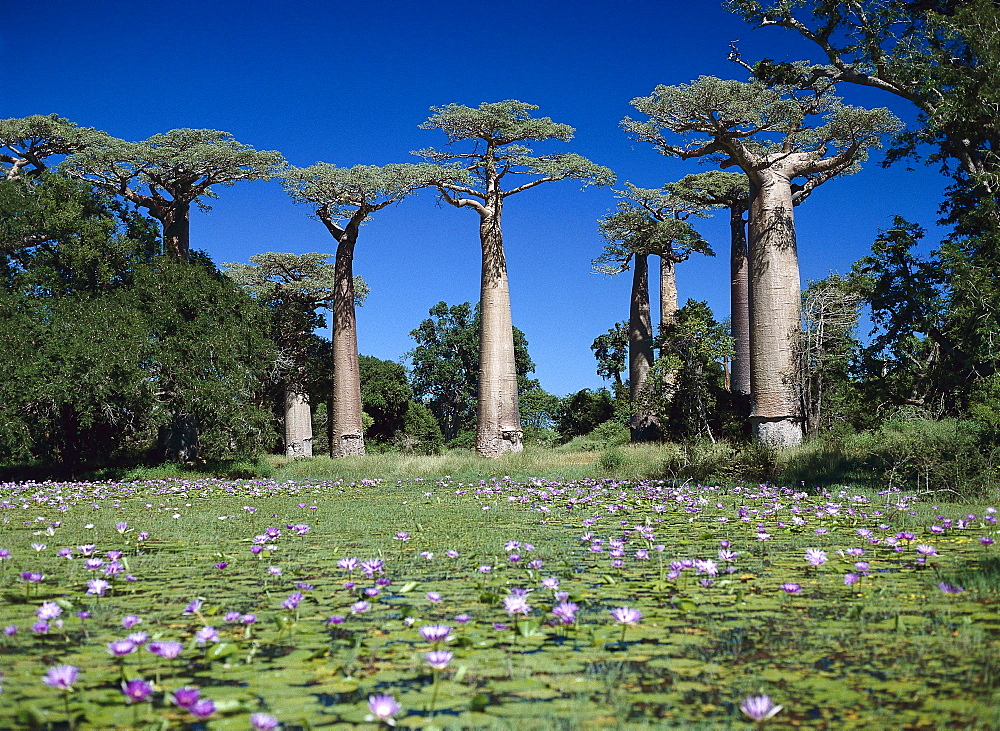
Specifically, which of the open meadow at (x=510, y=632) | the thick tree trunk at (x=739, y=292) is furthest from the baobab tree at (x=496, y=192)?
the open meadow at (x=510, y=632)

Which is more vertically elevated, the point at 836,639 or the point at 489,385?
the point at 489,385

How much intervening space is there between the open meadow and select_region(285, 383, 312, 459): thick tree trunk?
62.9 ft

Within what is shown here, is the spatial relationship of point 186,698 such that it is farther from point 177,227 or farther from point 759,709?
A: point 177,227

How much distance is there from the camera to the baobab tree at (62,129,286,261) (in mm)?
16234

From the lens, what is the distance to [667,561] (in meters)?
3.91

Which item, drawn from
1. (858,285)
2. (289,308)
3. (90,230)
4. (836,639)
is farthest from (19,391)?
(858,285)

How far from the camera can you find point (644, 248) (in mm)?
23562

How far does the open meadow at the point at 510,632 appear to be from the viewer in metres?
1.86

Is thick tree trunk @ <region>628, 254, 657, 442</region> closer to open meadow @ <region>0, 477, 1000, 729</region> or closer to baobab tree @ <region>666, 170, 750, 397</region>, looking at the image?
baobab tree @ <region>666, 170, 750, 397</region>

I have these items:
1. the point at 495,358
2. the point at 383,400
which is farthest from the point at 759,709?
the point at 383,400

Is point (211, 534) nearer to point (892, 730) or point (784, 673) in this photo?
point (784, 673)

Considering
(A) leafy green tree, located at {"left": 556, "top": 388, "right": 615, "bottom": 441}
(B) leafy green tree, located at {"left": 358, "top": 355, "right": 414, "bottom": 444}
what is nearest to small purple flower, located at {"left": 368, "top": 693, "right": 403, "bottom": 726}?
(A) leafy green tree, located at {"left": 556, "top": 388, "right": 615, "bottom": 441}

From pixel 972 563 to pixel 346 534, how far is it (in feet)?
12.7

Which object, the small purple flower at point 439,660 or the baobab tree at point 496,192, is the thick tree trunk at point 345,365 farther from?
the small purple flower at point 439,660
